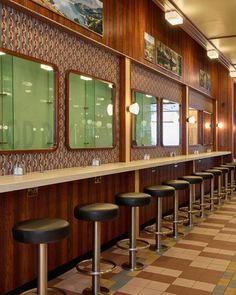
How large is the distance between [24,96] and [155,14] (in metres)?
3.08

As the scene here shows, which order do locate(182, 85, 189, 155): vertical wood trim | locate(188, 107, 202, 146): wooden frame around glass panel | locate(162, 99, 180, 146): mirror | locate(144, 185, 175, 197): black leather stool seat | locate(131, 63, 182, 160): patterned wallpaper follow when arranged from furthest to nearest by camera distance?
locate(188, 107, 202, 146): wooden frame around glass panel, locate(182, 85, 189, 155): vertical wood trim, locate(162, 99, 180, 146): mirror, locate(131, 63, 182, 160): patterned wallpaper, locate(144, 185, 175, 197): black leather stool seat

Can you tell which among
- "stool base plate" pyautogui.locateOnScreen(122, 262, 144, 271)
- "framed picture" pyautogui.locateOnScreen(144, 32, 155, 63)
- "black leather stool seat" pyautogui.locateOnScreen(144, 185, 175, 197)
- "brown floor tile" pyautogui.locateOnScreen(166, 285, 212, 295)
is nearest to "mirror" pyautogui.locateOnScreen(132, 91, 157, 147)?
"framed picture" pyautogui.locateOnScreen(144, 32, 155, 63)

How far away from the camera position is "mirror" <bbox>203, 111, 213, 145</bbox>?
911 centimetres

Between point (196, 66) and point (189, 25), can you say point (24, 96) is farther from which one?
point (196, 66)

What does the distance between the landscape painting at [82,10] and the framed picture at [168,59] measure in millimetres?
1809

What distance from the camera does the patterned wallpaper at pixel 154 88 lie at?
17.7 feet

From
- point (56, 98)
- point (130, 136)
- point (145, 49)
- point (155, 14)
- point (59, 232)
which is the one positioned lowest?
point (59, 232)

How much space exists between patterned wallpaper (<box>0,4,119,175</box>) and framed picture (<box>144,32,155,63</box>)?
2.71 feet

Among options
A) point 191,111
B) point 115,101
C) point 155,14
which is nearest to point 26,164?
point 115,101

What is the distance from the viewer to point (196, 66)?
802cm

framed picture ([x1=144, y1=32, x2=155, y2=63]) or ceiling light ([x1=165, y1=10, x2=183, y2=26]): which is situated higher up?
ceiling light ([x1=165, y1=10, x2=183, y2=26])

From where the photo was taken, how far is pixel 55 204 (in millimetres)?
3553

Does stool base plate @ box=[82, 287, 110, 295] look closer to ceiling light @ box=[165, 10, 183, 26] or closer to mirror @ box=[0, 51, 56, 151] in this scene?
mirror @ box=[0, 51, 56, 151]

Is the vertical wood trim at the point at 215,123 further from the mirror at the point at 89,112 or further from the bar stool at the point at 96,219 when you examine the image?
the bar stool at the point at 96,219
